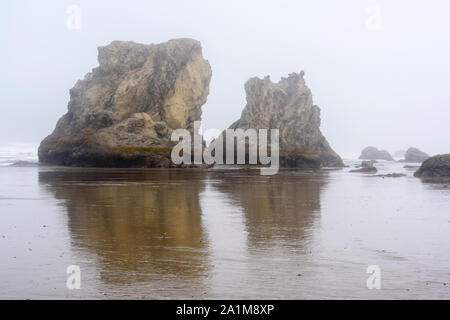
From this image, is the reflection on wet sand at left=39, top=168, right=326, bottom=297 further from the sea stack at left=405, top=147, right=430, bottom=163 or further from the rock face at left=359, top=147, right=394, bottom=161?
the rock face at left=359, top=147, right=394, bottom=161

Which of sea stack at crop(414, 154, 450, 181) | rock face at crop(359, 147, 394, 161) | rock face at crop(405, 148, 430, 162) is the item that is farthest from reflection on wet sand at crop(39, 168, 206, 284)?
rock face at crop(359, 147, 394, 161)

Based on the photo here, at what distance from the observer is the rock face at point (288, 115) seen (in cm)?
8844

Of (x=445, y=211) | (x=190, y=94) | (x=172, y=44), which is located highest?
(x=172, y=44)

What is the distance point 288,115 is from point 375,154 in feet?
268

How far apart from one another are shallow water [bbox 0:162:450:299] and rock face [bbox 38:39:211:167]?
46146 mm

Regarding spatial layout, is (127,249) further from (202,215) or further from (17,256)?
(202,215)

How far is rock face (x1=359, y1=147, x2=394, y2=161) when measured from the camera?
525ft

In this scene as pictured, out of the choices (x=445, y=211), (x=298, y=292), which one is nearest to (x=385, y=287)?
(x=298, y=292)

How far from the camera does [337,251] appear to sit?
9.33 m

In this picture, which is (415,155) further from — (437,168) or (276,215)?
(276,215)

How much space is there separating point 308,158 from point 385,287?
67549mm

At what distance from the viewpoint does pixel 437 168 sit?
40750 millimetres
